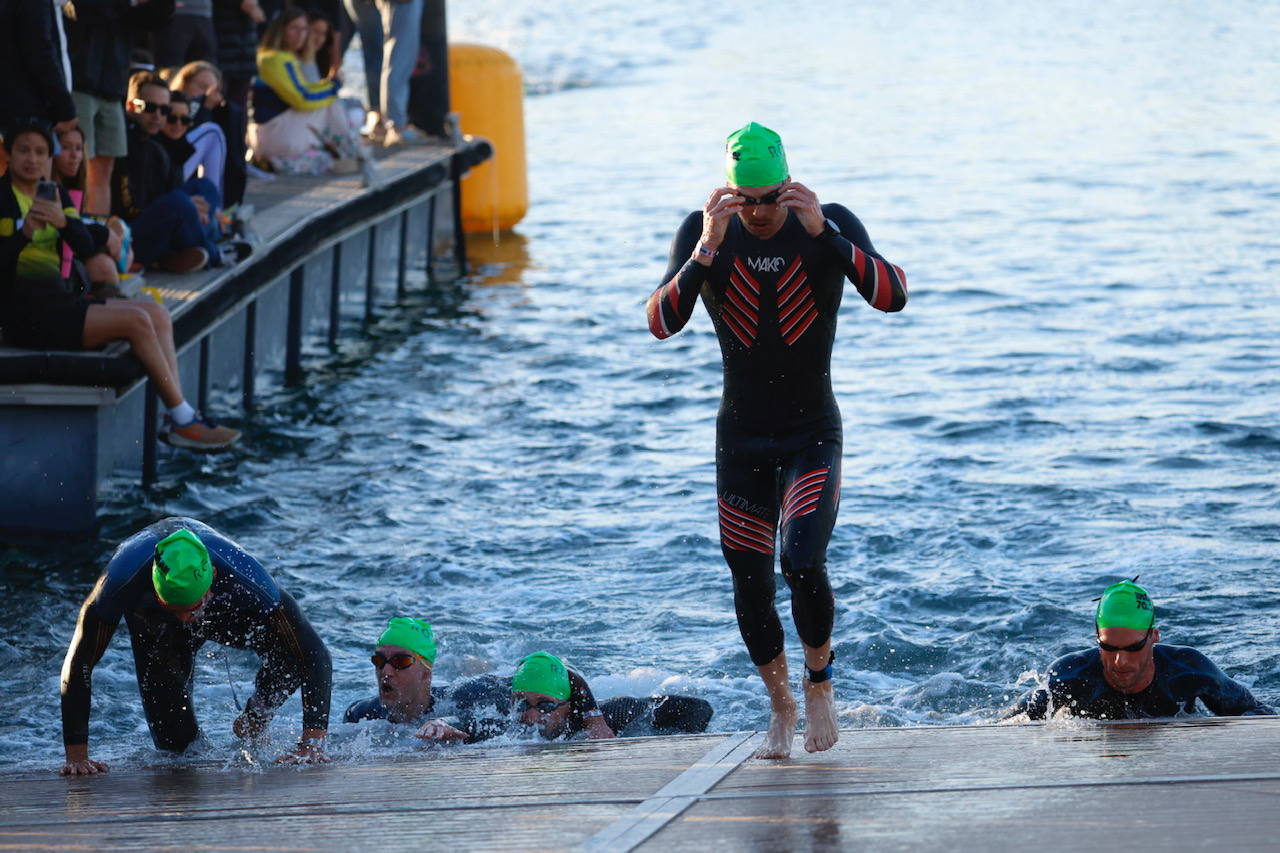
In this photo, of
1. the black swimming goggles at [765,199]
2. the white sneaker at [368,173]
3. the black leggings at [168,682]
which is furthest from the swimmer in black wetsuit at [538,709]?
the white sneaker at [368,173]

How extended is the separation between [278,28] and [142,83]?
3.47 metres

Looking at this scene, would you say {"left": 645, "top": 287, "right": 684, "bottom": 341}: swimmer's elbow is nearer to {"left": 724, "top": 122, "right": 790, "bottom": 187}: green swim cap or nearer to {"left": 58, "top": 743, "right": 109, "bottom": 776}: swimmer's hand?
{"left": 724, "top": 122, "right": 790, "bottom": 187}: green swim cap

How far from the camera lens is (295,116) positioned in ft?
57.3

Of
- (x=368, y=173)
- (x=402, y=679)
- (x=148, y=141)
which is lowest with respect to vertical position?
(x=402, y=679)

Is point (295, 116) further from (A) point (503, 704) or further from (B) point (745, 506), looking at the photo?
(B) point (745, 506)

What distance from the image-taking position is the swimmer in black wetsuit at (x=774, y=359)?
6.28 metres

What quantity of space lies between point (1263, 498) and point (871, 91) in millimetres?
27282

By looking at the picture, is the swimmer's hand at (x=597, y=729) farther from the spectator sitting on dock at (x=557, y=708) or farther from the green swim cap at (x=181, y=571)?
the green swim cap at (x=181, y=571)

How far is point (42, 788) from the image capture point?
22.4 feet

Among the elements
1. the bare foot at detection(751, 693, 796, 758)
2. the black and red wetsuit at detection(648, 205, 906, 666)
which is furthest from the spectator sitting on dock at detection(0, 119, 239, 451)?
the bare foot at detection(751, 693, 796, 758)

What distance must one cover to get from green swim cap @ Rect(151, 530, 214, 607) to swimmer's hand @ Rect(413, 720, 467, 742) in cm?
141

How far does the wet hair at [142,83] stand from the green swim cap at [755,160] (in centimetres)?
810

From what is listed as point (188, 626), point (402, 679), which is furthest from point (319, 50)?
point (188, 626)

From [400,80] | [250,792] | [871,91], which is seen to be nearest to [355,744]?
[250,792]
